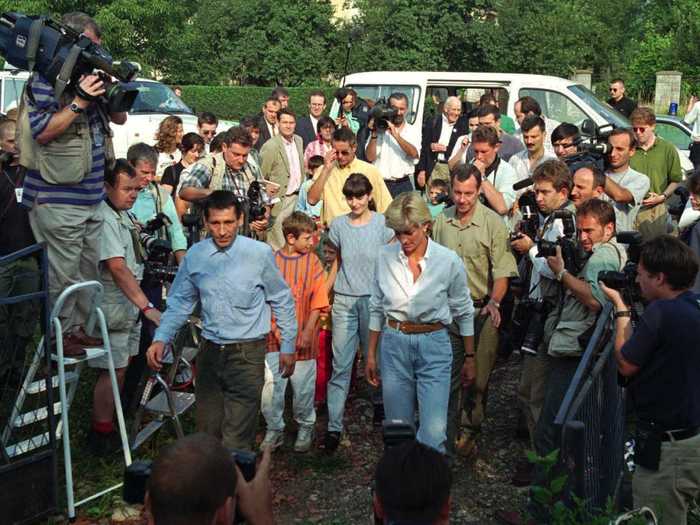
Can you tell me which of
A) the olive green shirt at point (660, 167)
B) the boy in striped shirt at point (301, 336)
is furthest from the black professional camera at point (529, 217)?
the olive green shirt at point (660, 167)

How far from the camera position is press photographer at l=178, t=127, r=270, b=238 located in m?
7.80

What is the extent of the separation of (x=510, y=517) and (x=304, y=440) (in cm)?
163

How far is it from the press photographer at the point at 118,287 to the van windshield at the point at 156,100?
37.4 feet

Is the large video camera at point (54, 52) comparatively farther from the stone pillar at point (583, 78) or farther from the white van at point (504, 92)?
the stone pillar at point (583, 78)

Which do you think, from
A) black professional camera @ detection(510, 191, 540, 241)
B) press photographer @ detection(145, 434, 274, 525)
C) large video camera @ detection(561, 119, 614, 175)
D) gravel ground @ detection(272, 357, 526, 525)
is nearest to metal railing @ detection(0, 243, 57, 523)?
gravel ground @ detection(272, 357, 526, 525)

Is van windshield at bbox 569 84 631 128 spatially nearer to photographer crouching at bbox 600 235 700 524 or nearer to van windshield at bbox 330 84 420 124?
van windshield at bbox 330 84 420 124

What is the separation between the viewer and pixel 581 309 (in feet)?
18.3

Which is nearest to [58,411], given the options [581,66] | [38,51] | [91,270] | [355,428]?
[91,270]

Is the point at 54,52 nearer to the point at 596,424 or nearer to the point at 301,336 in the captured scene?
the point at 301,336

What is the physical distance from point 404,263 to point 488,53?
29.5 metres

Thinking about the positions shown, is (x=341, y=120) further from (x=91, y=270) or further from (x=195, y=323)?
(x=91, y=270)

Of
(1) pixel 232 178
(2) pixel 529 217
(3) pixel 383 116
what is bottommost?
(2) pixel 529 217

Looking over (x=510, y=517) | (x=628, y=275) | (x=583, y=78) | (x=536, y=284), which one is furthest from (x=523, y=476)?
(x=583, y=78)

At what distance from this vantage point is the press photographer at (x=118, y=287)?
585 cm
